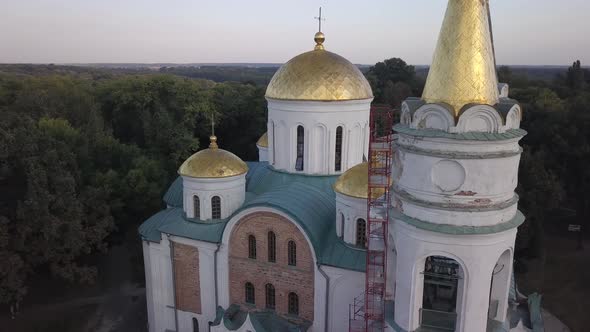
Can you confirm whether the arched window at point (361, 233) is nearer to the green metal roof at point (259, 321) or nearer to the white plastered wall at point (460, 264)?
the green metal roof at point (259, 321)

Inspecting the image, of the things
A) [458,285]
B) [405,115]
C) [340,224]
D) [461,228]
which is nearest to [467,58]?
[405,115]

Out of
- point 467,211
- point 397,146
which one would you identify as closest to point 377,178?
point 397,146

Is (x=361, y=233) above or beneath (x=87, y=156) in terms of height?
beneath

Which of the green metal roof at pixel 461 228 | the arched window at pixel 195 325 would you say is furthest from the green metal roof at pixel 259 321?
the green metal roof at pixel 461 228

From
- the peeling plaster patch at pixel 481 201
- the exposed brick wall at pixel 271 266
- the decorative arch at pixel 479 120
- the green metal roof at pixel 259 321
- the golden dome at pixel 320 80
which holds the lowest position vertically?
the green metal roof at pixel 259 321

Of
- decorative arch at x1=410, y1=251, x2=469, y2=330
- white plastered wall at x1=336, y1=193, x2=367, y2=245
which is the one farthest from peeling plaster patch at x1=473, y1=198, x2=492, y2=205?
white plastered wall at x1=336, y1=193, x2=367, y2=245

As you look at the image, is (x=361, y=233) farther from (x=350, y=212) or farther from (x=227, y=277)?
(x=227, y=277)

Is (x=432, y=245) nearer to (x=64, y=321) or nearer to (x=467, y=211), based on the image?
(x=467, y=211)
